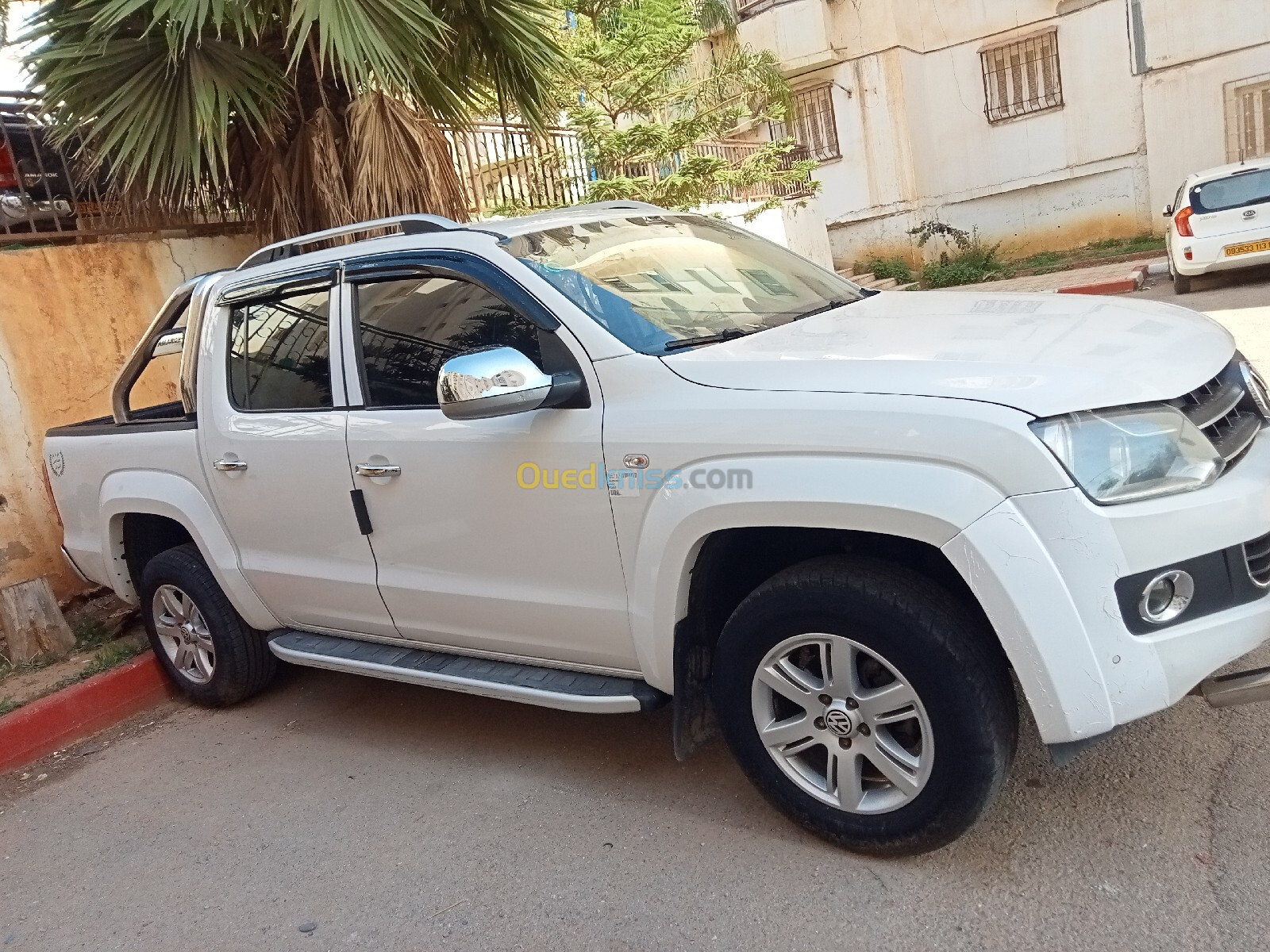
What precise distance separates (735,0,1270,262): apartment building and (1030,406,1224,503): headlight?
14781 mm

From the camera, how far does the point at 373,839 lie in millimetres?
3381

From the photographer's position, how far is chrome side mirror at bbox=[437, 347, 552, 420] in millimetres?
2822

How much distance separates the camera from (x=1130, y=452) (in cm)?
234

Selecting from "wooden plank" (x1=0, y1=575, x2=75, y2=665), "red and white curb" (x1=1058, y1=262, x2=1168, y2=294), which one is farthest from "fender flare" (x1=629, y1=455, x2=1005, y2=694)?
"red and white curb" (x1=1058, y1=262, x2=1168, y2=294)

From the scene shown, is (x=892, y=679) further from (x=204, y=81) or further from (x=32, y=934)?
(x=204, y=81)

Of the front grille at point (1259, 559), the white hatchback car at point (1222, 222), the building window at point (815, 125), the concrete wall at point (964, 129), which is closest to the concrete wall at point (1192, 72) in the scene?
the concrete wall at point (964, 129)

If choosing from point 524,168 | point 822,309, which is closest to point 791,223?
point 524,168

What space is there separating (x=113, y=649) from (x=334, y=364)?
258 cm

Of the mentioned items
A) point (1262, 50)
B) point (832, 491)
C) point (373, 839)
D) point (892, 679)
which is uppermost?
point (1262, 50)

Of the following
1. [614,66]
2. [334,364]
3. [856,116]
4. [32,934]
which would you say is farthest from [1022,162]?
[32,934]

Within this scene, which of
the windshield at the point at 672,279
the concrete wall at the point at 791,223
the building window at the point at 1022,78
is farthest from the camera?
the building window at the point at 1022,78

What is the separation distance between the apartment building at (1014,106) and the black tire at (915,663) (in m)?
14.7

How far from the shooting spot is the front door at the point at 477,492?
3047 mm

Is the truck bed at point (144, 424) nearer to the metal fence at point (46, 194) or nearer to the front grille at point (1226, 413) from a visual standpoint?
the metal fence at point (46, 194)
